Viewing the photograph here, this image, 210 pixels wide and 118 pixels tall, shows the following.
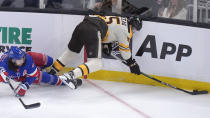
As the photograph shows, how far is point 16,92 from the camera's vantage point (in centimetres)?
335

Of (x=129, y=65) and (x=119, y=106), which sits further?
(x=129, y=65)

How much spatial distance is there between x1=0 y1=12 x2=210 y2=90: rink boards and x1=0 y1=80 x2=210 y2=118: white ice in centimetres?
16

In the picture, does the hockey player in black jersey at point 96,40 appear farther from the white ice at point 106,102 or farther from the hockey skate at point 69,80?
the white ice at point 106,102

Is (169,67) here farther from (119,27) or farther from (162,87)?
(119,27)

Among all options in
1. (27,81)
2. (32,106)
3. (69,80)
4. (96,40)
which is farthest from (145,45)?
(32,106)

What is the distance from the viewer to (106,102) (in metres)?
3.42

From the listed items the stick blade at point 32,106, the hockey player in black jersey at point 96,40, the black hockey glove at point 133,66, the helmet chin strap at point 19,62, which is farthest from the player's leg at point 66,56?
the stick blade at point 32,106

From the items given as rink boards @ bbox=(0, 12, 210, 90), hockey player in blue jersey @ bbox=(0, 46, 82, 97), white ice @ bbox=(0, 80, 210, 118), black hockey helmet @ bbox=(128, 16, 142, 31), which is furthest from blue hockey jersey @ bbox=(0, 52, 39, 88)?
black hockey helmet @ bbox=(128, 16, 142, 31)

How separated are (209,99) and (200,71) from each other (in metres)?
0.35

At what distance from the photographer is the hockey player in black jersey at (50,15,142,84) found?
11.7ft

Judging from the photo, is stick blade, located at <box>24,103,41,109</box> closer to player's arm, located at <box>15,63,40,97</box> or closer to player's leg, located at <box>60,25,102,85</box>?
player's arm, located at <box>15,63,40,97</box>

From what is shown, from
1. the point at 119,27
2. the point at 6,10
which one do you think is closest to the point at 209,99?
the point at 119,27

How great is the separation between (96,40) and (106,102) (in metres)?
0.61

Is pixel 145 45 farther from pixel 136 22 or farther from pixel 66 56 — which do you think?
pixel 66 56
